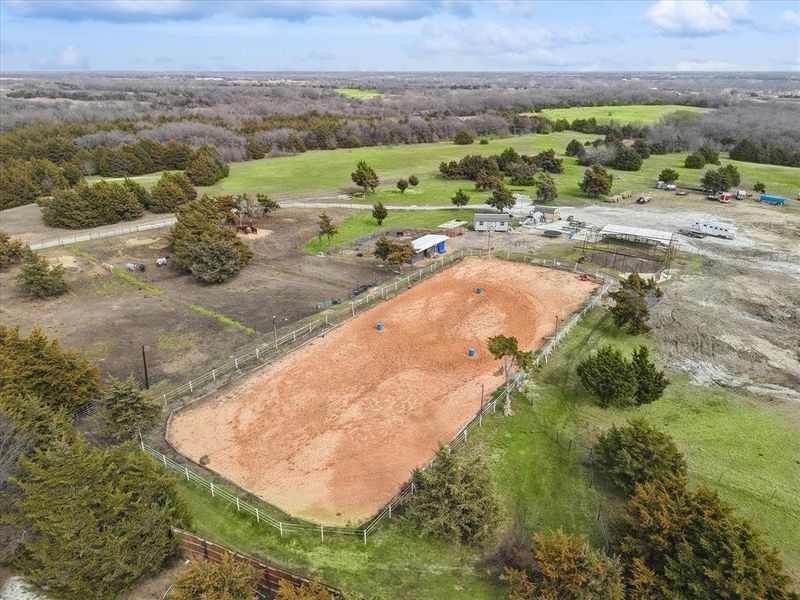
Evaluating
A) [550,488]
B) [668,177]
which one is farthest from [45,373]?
[668,177]

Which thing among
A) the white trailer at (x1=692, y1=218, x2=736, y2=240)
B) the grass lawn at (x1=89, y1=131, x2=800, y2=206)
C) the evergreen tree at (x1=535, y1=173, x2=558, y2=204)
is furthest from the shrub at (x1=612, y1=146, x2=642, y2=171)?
the white trailer at (x1=692, y1=218, x2=736, y2=240)

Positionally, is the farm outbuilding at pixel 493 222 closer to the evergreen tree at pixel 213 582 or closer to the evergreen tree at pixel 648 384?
the evergreen tree at pixel 648 384

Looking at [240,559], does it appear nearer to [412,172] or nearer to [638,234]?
[638,234]

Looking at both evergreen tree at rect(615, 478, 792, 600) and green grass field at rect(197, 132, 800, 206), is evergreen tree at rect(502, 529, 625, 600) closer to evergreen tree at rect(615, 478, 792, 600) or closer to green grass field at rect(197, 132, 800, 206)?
evergreen tree at rect(615, 478, 792, 600)

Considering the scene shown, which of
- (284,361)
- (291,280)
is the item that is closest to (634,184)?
(291,280)

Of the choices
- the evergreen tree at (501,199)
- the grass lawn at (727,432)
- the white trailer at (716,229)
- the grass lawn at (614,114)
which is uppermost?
the grass lawn at (614,114)

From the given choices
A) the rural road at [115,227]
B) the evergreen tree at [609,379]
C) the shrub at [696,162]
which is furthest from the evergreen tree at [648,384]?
the shrub at [696,162]
